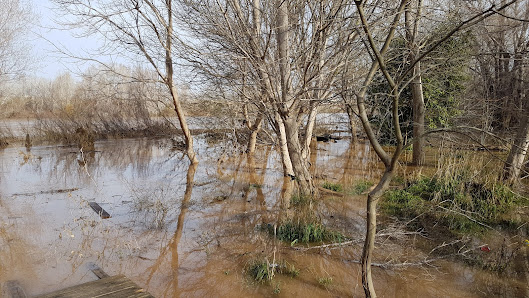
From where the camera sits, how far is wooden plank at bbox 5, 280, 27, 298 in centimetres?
452

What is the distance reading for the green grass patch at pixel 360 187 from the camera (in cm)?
914

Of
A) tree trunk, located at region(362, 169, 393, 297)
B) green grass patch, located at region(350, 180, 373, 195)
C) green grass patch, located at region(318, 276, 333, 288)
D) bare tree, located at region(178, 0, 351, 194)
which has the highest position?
bare tree, located at region(178, 0, 351, 194)

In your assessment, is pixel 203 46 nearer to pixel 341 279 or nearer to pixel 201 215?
pixel 201 215

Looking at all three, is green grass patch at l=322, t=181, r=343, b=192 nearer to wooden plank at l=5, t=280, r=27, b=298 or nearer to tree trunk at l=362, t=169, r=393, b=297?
tree trunk at l=362, t=169, r=393, b=297

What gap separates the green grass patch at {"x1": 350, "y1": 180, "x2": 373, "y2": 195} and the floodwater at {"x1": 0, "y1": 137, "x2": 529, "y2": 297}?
1.09 feet

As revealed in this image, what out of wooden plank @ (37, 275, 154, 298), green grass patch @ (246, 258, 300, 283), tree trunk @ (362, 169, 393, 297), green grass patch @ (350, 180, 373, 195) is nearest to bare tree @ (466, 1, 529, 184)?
green grass patch @ (350, 180, 373, 195)

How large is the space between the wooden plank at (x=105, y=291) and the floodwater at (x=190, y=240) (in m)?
0.70

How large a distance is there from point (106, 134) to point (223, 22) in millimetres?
16378

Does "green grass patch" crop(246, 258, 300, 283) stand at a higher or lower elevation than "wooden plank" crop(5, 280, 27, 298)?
higher

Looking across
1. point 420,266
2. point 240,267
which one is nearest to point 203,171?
point 240,267

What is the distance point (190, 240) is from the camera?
6441mm

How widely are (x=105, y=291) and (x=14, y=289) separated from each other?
1584 millimetres

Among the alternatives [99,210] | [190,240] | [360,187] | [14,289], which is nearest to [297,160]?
[190,240]

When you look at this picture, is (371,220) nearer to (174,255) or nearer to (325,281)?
(325,281)
